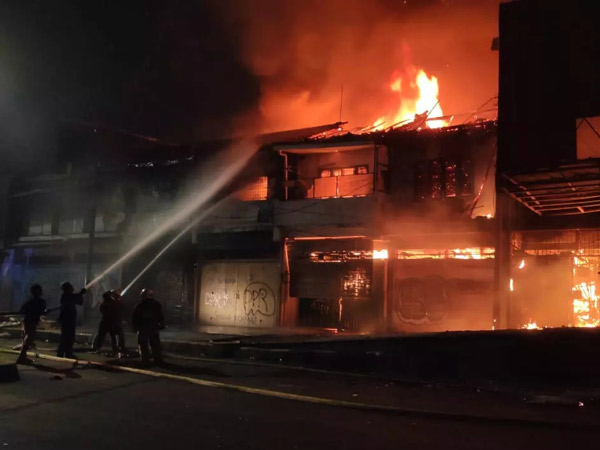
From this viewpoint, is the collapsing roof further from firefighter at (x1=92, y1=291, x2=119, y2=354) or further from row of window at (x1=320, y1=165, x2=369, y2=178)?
firefighter at (x1=92, y1=291, x2=119, y2=354)

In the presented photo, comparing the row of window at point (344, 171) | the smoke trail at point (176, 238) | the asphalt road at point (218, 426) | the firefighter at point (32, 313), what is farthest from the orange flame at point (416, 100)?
the asphalt road at point (218, 426)

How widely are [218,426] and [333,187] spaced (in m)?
13.3

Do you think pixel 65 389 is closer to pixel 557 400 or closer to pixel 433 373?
pixel 433 373

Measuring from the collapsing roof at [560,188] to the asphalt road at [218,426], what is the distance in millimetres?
5999

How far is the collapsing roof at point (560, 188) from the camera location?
10.9 metres

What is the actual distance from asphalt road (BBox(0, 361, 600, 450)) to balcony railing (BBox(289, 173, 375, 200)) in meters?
10.9

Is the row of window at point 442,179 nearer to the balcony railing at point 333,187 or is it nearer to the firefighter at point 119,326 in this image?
the balcony railing at point 333,187

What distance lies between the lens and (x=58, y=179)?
27.0 metres

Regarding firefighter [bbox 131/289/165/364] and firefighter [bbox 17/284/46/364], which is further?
firefighter [bbox 17/284/46/364]

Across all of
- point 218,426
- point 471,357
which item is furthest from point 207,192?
point 218,426

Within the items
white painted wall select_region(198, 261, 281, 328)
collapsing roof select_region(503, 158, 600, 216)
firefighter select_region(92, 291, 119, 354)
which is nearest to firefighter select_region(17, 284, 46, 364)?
firefighter select_region(92, 291, 119, 354)

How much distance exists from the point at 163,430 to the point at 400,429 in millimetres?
2715

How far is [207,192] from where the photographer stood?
21906 mm

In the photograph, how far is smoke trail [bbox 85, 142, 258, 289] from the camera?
70.1ft
